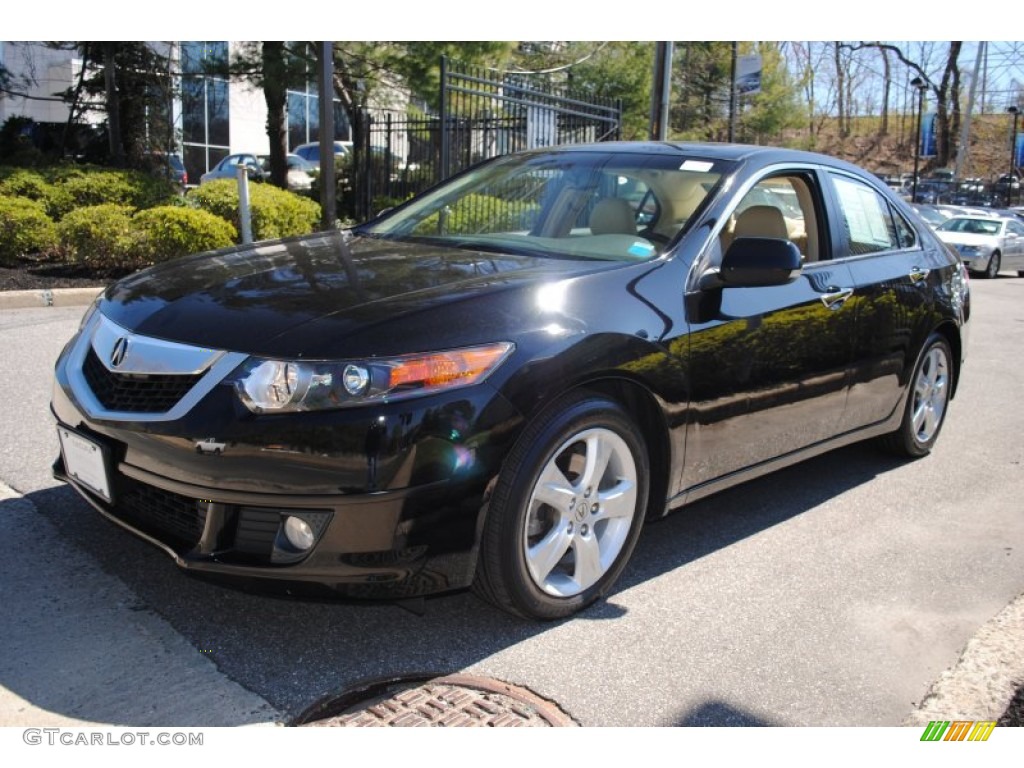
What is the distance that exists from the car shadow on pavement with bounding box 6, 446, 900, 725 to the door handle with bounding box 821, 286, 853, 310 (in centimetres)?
121

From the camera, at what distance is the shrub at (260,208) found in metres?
11.0

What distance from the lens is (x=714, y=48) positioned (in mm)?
34031

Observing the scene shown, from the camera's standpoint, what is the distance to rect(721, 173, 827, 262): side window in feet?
13.2

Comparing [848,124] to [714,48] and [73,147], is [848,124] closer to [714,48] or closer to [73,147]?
[714,48]

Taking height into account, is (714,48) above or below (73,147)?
above

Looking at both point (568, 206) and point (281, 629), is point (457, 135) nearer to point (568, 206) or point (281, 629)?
point (568, 206)

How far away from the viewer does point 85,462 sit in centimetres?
308

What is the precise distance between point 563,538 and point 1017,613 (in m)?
1.73

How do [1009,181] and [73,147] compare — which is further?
[1009,181]

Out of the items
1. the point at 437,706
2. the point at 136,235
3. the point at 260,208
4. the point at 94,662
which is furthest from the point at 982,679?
the point at 260,208

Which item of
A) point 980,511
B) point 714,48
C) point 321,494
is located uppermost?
point 714,48

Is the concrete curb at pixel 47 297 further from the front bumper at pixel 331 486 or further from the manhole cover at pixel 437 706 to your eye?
the manhole cover at pixel 437 706

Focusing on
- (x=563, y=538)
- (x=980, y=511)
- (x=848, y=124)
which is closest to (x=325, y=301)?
(x=563, y=538)
